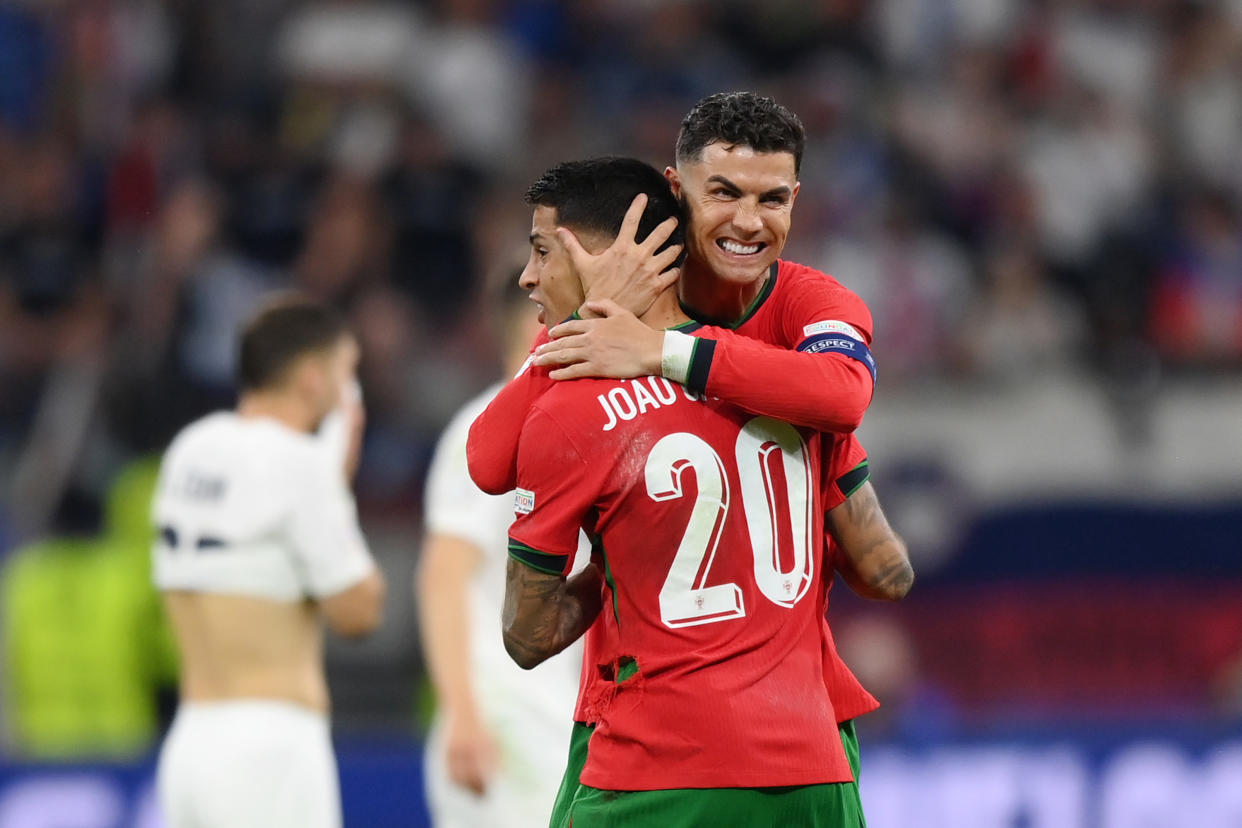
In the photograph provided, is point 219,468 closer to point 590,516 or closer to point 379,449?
point 590,516

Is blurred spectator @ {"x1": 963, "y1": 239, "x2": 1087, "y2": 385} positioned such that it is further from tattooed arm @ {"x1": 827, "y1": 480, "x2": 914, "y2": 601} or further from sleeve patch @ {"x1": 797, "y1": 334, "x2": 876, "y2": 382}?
sleeve patch @ {"x1": 797, "y1": 334, "x2": 876, "y2": 382}

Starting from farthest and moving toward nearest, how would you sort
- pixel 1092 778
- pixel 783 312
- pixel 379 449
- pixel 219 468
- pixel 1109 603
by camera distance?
1. pixel 379 449
2. pixel 1109 603
3. pixel 1092 778
4. pixel 219 468
5. pixel 783 312

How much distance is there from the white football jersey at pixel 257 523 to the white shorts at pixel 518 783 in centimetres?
69

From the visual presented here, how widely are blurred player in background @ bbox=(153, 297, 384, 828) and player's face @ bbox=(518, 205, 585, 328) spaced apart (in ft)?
7.18

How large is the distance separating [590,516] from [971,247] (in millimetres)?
8220

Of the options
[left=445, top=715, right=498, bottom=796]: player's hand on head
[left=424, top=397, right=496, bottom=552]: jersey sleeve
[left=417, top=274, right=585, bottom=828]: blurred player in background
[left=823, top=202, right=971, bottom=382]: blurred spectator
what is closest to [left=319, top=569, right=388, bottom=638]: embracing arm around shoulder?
[left=417, top=274, right=585, bottom=828]: blurred player in background

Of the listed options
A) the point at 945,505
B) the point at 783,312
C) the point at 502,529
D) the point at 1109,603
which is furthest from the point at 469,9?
the point at 783,312

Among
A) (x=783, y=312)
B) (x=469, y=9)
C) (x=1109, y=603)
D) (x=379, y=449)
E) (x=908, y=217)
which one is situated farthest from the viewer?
(x=469, y=9)

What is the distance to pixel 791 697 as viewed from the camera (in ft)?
10.9

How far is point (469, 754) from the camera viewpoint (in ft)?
17.6

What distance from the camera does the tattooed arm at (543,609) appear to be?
338 cm

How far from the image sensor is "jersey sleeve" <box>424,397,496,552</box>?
5.54 m

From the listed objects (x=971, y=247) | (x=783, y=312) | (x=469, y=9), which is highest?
(x=469, y=9)

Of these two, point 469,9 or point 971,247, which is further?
point 469,9
